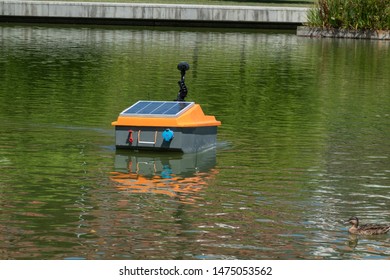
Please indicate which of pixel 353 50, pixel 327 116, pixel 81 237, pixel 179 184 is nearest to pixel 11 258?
pixel 81 237

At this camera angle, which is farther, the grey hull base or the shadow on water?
the grey hull base

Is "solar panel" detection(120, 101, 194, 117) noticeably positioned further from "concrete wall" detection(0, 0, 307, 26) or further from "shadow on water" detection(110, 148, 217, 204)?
"concrete wall" detection(0, 0, 307, 26)

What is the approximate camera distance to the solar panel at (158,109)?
21047mm

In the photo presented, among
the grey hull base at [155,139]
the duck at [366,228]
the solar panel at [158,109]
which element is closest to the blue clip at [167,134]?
the grey hull base at [155,139]

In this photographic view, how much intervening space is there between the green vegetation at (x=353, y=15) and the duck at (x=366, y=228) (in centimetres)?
4368

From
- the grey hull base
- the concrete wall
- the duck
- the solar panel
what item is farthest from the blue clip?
the concrete wall

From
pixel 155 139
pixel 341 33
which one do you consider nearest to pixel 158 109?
pixel 155 139

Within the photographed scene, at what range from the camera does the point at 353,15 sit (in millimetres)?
58312

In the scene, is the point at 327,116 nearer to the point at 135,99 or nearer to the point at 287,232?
the point at 135,99

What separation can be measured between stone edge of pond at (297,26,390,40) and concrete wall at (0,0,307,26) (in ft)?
8.63

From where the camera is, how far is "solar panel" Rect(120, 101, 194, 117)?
2105 cm

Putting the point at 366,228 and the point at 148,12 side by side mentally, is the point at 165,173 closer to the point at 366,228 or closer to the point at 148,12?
the point at 366,228

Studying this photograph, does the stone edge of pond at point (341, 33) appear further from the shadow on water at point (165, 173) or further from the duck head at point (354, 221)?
the duck head at point (354, 221)

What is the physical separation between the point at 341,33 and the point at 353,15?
1160mm
